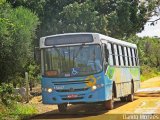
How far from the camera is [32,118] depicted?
1773 cm

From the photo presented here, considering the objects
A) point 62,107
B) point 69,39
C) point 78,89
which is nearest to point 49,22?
point 62,107

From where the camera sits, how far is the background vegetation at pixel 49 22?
22.3m

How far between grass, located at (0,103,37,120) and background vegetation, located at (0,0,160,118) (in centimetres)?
39

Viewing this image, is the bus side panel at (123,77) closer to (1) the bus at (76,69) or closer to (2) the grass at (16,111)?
(1) the bus at (76,69)

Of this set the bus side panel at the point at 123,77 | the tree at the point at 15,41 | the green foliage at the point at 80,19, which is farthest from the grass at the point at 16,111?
the green foliage at the point at 80,19

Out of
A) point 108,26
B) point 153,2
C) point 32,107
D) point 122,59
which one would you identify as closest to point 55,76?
point 32,107

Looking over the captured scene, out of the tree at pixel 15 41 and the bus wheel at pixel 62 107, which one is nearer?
the bus wheel at pixel 62 107

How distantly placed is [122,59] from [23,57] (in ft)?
16.4

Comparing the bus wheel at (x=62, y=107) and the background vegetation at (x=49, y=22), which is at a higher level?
the background vegetation at (x=49, y=22)

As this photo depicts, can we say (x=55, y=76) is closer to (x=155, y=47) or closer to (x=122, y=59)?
(x=122, y=59)

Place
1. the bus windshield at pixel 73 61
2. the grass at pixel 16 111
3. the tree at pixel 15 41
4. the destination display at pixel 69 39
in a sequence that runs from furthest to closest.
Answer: the tree at pixel 15 41, the destination display at pixel 69 39, the bus windshield at pixel 73 61, the grass at pixel 16 111

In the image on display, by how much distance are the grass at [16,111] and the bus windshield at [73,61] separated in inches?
75.8

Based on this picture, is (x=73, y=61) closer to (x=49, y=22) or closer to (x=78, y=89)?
(x=78, y=89)

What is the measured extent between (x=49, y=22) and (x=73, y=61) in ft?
41.3
